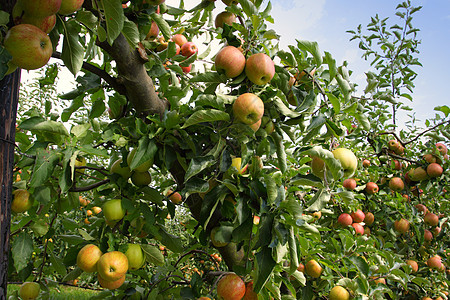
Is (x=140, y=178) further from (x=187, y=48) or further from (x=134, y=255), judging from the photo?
(x=187, y=48)

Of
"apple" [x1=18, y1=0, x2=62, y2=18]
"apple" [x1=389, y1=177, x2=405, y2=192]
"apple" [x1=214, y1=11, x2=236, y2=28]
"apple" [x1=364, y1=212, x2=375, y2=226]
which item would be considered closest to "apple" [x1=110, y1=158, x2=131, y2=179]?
"apple" [x1=18, y1=0, x2=62, y2=18]

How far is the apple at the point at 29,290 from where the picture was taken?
5.18ft

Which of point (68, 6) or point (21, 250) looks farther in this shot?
point (21, 250)

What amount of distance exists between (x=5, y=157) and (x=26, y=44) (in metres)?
0.34

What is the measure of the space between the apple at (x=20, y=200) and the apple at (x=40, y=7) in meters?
0.86

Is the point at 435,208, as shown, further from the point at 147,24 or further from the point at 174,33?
the point at 147,24

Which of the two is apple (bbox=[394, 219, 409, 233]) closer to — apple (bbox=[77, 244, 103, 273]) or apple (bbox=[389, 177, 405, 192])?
apple (bbox=[389, 177, 405, 192])

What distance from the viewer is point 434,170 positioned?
8.55ft

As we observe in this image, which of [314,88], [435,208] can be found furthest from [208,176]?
[435,208]

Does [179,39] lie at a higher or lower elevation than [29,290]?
higher

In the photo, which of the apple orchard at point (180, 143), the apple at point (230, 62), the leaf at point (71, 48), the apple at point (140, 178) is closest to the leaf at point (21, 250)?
the apple orchard at point (180, 143)

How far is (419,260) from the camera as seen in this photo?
316cm

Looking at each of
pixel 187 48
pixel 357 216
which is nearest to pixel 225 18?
pixel 187 48

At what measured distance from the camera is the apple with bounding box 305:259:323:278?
1.94 meters
